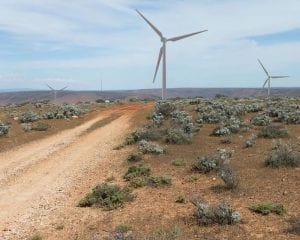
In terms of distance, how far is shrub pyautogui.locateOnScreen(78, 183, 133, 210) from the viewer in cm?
1783

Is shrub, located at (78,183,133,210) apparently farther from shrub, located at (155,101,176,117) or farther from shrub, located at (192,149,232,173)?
shrub, located at (155,101,176,117)

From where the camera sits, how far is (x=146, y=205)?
58.0 ft

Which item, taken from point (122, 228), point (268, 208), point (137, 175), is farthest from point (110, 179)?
Answer: point (268, 208)

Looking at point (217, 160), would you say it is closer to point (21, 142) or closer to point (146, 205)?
point (146, 205)

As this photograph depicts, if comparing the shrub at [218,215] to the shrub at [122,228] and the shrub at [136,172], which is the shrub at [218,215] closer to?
the shrub at [122,228]

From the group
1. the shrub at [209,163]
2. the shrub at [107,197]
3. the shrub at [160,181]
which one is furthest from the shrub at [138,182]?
the shrub at [209,163]

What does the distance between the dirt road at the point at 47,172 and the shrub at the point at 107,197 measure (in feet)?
3.19

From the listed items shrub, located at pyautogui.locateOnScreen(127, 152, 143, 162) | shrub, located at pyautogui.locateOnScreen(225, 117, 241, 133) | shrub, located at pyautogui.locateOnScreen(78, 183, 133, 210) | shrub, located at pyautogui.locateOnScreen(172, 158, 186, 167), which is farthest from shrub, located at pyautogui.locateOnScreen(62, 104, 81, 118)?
shrub, located at pyautogui.locateOnScreen(78, 183, 133, 210)

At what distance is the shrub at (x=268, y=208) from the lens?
16.2 metres

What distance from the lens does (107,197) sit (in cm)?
1827

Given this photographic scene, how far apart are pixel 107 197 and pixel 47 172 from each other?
21.1 feet

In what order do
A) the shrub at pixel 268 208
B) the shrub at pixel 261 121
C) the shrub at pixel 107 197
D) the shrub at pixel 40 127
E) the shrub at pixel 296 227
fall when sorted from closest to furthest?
the shrub at pixel 296 227 → the shrub at pixel 268 208 → the shrub at pixel 107 197 → the shrub at pixel 261 121 → the shrub at pixel 40 127

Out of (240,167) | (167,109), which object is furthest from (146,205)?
(167,109)

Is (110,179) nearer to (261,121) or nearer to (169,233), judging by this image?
(169,233)
